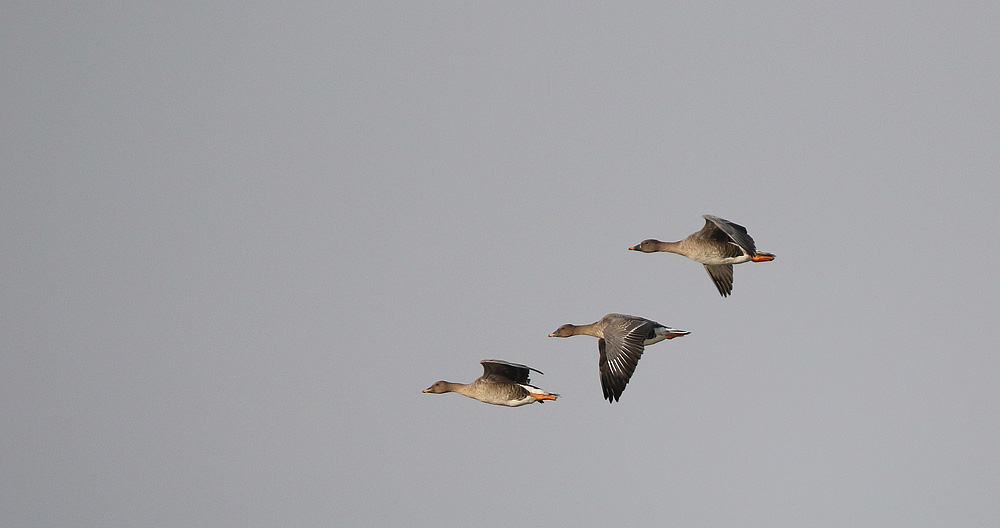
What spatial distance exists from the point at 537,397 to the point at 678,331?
16.9ft

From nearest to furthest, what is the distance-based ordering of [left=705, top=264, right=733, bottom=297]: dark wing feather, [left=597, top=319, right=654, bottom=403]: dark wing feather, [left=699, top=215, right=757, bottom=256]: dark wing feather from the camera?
[left=597, top=319, right=654, bottom=403]: dark wing feather < [left=699, top=215, right=757, bottom=256]: dark wing feather < [left=705, top=264, right=733, bottom=297]: dark wing feather

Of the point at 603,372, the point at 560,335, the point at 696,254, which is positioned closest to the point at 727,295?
the point at 696,254

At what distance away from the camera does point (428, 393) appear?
44.2m

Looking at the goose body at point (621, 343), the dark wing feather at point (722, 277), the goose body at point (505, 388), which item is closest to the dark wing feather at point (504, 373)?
the goose body at point (505, 388)

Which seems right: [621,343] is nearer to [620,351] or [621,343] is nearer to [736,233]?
[620,351]

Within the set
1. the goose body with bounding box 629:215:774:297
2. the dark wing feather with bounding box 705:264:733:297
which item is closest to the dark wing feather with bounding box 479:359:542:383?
the goose body with bounding box 629:215:774:297

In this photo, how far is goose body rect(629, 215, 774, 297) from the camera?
38750 mm

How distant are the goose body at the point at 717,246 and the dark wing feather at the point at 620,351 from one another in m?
3.72

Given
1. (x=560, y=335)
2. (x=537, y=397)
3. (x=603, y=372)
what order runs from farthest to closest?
(x=560, y=335) < (x=537, y=397) < (x=603, y=372)

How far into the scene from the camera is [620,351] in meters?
38.1

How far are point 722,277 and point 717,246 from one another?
356cm

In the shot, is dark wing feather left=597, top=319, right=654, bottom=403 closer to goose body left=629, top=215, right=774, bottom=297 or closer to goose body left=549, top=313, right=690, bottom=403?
goose body left=549, top=313, right=690, bottom=403

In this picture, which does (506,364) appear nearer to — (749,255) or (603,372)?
(603,372)

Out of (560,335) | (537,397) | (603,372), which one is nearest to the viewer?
(603,372)
